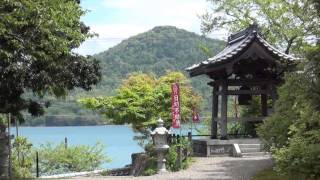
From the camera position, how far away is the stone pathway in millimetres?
15141

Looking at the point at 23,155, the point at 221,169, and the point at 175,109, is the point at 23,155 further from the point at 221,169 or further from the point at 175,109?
the point at 221,169

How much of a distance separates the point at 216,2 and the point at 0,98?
16.7 metres

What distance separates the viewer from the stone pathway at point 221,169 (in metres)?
15.1

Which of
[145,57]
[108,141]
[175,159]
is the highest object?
[145,57]

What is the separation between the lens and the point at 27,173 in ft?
68.4

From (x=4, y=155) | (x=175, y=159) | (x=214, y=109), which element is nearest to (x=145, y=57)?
(x=214, y=109)

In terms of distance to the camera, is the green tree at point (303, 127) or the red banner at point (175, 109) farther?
the red banner at point (175, 109)

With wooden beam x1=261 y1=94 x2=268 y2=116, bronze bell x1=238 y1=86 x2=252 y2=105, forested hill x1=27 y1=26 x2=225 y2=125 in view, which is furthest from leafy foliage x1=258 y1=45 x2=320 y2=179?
forested hill x1=27 y1=26 x2=225 y2=125

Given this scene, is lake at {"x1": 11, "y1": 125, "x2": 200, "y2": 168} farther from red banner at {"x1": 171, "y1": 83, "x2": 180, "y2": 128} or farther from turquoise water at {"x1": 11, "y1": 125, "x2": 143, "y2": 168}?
red banner at {"x1": 171, "y1": 83, "x2": 180, "y2": 128}

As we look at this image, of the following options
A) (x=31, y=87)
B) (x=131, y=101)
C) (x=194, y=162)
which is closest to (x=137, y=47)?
(x=131, y=101)

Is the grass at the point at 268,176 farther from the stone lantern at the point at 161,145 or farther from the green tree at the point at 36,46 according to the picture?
the green tree at the point at 36,46

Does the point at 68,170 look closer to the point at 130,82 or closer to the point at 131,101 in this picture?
the point at 131,101

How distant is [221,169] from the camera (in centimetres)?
1680

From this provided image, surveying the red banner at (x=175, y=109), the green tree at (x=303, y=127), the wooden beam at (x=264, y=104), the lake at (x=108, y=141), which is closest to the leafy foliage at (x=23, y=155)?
the lake at (x=108, y=141)
